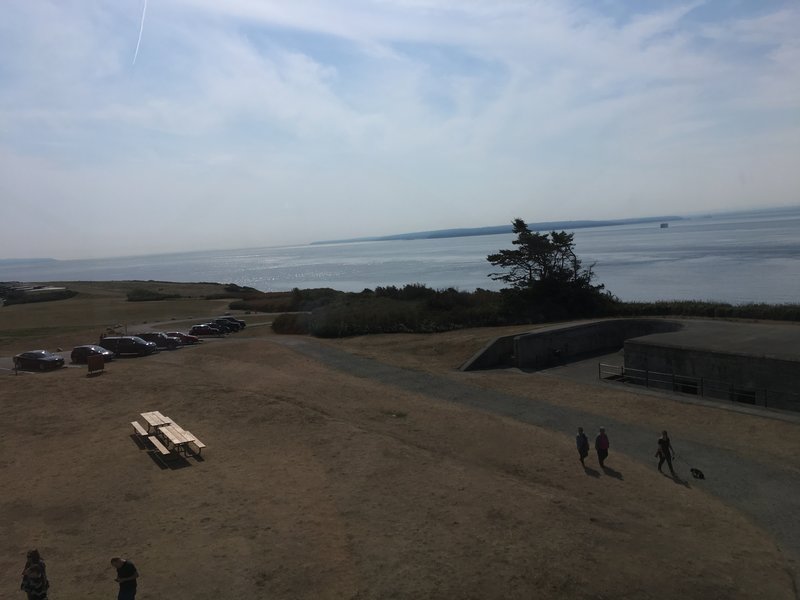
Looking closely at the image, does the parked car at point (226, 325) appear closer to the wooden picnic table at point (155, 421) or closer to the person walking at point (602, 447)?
the wooden picnic table at point (155, 421)

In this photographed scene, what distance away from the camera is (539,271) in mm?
36312

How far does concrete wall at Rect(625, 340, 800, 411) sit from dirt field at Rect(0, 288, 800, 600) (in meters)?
3.01

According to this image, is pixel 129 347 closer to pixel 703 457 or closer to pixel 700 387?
pixel 700 387

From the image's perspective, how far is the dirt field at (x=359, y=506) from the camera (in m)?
7.54

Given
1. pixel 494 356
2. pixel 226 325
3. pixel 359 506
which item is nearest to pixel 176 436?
pixel 359 506

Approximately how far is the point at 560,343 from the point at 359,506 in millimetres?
16205

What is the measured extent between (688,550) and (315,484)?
232 inches

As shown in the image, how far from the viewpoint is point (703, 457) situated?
41.0 ft

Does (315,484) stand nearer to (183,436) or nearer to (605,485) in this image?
(183,436)

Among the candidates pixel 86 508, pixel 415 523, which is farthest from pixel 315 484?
pixel 86 508

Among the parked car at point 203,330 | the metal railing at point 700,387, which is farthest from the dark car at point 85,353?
the metal railing at point 700,387

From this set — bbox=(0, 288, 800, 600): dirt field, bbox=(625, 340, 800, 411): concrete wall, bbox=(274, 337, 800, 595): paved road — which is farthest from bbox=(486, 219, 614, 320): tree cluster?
bbox=(0, 288, 800, 600): dirt field

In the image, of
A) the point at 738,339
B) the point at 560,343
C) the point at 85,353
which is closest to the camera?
the point at 738,339

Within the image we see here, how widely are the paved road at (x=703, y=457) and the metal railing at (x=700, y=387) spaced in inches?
202
